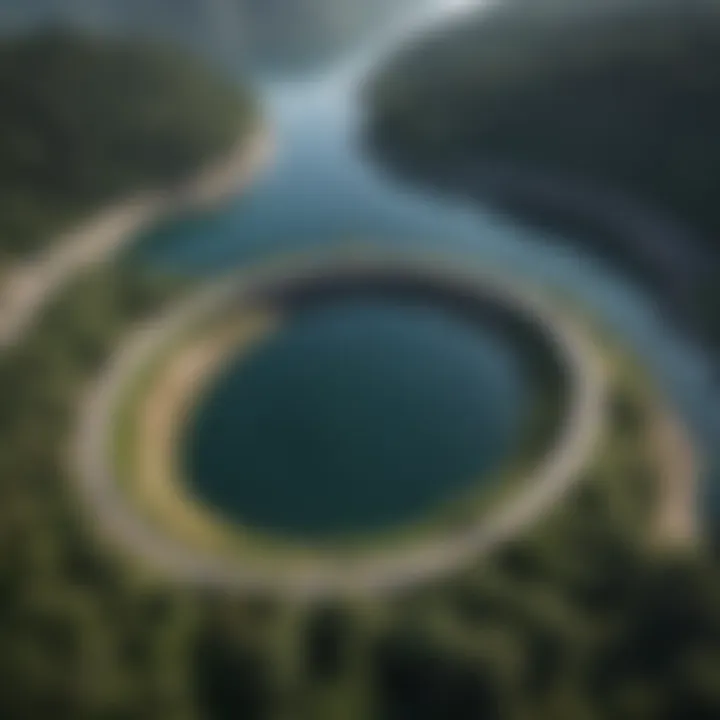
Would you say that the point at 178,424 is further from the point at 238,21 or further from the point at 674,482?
the point at 238,21

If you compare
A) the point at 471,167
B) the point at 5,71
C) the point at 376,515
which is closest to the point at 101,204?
the point at 5,71

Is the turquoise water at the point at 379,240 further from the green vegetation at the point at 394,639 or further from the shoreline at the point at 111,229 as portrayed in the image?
the green vegetation at the point at 394,639

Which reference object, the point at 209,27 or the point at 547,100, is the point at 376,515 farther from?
the point at 209,27

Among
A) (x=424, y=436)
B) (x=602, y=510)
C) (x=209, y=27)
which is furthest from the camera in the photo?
(x=209, y=27)

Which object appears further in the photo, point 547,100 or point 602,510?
point 547,100

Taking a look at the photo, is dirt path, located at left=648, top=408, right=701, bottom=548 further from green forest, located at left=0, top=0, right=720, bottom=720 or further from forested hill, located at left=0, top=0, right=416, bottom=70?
forested hill, located at left=0, top=0, right=416, bottom=70

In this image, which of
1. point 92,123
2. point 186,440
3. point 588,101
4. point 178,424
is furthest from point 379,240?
point 92,123

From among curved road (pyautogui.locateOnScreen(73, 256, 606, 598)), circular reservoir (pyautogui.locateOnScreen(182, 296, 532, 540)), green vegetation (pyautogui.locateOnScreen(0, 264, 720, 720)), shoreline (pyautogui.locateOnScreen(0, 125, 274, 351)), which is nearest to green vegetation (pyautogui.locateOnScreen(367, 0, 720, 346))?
curved road (pyautogui.locateOnScreen(73, 256, 606, 598))
